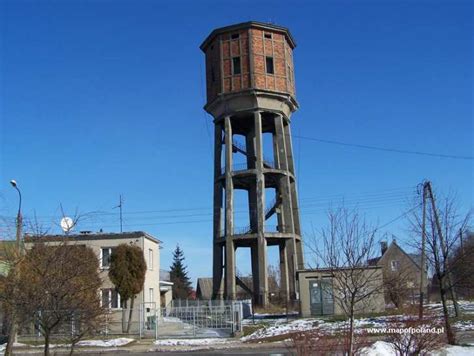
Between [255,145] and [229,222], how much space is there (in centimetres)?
658

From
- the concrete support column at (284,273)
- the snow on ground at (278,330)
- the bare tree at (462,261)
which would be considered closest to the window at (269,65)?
the concrete support column at (284,273)

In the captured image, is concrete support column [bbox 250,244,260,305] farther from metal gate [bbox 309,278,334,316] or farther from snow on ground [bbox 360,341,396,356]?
snow on ground [bbox 360,341,396,356]

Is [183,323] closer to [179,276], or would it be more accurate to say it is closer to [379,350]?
[379,350]

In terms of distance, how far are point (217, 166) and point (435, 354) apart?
35.8 m

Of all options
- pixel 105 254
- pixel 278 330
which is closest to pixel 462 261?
pixel 278 330

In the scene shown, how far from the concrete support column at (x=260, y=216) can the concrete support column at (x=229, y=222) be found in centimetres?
212

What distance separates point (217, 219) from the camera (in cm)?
4700

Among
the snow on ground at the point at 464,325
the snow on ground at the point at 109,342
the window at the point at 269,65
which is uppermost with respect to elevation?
the window at the point at 269,65

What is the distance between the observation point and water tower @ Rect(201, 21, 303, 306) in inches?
1772

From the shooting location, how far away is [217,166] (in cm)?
4794

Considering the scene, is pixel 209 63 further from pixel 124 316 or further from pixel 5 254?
pixel 5 254

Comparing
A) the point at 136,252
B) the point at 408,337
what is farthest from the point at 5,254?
the point at 136,252

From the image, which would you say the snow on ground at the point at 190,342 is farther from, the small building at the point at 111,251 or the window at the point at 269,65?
the window at the point at 269,65

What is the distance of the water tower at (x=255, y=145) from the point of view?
45.0m
